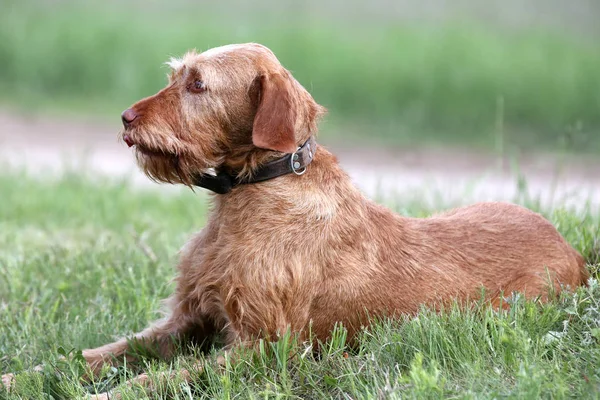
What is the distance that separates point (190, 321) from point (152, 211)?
4036mm

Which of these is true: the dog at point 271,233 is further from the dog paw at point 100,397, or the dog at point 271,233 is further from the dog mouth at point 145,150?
the dog paw at point 100,397

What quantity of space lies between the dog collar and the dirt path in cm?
483

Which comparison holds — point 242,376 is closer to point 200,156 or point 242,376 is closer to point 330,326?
point 330,326

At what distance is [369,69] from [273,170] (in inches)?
402

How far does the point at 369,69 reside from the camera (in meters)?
14.3

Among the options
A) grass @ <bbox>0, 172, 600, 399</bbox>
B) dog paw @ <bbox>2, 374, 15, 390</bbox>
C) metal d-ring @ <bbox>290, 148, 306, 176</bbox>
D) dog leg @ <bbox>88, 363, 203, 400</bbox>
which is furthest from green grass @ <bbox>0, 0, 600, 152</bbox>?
dog leg @ <bbox>88, 363, 203, 400</bbox>

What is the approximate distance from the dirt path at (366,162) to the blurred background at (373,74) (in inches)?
1.7

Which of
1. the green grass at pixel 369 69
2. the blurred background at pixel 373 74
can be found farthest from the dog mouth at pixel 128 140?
the green grass at pixel 369 69

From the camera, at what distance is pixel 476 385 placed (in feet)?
12.4

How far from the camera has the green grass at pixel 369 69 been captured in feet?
43.3

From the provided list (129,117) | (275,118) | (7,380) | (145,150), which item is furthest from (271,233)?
(7,380)

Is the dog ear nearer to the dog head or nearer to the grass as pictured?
the dog head

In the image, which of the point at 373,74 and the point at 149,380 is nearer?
the point at 149,380

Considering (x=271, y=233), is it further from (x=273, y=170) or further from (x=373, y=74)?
(x=373, y=74)
